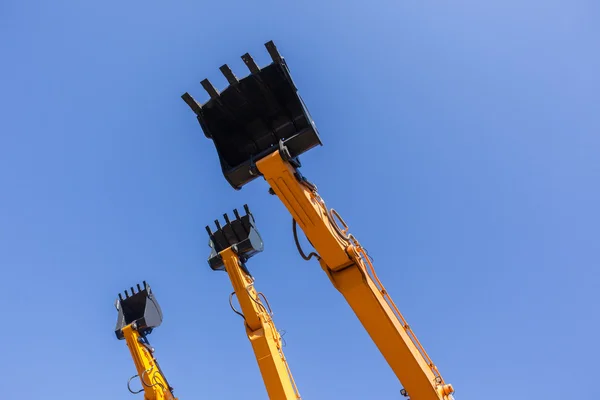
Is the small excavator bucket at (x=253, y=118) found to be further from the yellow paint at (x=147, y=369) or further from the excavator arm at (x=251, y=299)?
the yellow paint at (x=147, y=369)

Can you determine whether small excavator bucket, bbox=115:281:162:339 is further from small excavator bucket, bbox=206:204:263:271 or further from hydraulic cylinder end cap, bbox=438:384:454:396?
hydraulic cylinder end cap, bbox=438:384:454:396

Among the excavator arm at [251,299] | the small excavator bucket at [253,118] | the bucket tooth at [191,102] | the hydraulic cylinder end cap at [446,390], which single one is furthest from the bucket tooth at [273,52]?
the hydraulic cylinder end cap at [446,390]

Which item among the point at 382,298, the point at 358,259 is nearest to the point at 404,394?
the point at 382,298

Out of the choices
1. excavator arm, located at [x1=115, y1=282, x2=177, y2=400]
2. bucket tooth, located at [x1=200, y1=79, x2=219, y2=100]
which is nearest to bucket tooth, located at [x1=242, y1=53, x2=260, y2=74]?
bucket tooth, located at [x1=200, y1=79, x2=219, y2=100]

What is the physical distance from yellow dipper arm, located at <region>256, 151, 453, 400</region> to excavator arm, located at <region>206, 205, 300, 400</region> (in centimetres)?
161

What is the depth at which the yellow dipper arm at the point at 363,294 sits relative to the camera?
5.17 meters

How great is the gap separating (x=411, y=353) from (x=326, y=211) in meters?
1.85

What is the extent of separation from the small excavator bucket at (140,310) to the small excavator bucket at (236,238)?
8.09ft

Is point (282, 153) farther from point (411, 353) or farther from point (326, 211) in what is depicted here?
point (411, 353)

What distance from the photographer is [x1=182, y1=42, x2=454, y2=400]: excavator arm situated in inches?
203

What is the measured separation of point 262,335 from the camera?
6.72 m

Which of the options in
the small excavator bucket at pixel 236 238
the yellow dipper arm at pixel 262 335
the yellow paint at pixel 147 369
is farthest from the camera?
the yellow paint at pixel 147 369

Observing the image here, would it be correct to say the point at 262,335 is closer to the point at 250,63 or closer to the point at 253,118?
the point at 253,118

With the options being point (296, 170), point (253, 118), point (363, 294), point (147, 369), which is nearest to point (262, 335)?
point (363, 294)
